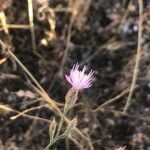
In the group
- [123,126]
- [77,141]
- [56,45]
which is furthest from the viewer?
[56,45]

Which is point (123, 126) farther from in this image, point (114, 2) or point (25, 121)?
point (114, 2)

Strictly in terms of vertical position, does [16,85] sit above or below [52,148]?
above

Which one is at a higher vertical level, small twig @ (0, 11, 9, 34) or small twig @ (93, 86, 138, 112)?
small twig @ (0, 11, 9, 34)

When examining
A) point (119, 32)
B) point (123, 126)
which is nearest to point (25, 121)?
point (123, 126)

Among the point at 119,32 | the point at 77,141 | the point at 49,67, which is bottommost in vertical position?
the point at 77,141

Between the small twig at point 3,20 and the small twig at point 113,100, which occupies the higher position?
the small twig at point 3,20

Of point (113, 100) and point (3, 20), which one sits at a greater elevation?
point (3, 20)

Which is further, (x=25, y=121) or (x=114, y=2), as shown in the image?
Result: (x=114, y=2)

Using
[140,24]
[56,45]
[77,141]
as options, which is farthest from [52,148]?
[140,24]

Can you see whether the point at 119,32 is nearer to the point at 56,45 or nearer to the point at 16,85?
the point at 56,45

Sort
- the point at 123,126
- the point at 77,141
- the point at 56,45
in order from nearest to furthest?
1. the point at 77,141
2. the point at 123,126
3. the point at 56,45
